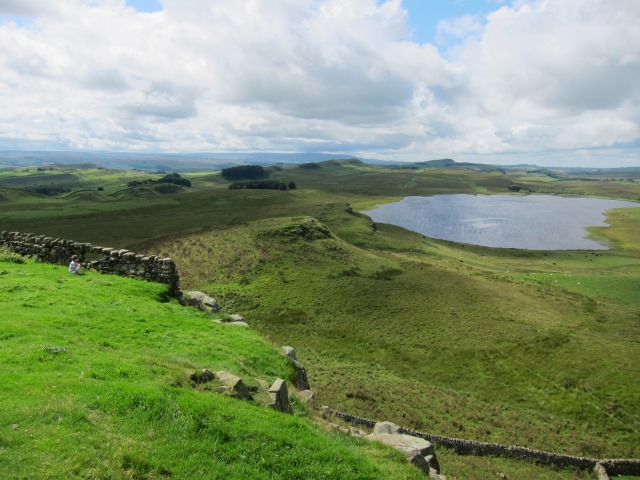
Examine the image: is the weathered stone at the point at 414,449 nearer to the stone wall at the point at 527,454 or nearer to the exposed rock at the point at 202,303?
the stone wall at the point at 527,454

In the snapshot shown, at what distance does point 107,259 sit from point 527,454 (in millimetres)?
31839

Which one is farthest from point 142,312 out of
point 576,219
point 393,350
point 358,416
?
point 576,219

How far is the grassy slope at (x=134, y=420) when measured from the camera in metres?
9.59

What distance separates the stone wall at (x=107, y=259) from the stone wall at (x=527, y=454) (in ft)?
50.6

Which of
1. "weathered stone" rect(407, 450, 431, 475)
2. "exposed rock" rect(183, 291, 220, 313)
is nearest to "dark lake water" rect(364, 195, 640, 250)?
"exposed rock" rect(183, 291, 220, 313)

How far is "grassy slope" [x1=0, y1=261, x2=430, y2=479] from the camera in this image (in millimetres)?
9594

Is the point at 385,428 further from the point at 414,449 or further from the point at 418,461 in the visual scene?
the point at 418,461

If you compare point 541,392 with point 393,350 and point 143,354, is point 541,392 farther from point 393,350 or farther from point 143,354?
point 143,354

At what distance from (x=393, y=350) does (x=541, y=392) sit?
13.9m

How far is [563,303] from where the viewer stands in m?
60.1

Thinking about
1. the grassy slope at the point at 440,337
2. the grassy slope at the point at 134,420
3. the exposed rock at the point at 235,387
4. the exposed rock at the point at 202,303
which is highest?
the grassy slope at the point at 134,420

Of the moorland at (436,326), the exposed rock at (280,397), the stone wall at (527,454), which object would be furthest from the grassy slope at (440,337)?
the exposed rock at (280,397)

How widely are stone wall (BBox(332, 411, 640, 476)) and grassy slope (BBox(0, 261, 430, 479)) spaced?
14.2m

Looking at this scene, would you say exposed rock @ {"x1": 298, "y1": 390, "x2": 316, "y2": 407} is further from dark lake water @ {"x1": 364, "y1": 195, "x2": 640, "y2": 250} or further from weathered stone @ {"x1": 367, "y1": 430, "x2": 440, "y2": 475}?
dark lake water @ {"x1": 364, "y1": 195, "x2": 640, "y2": 250}
